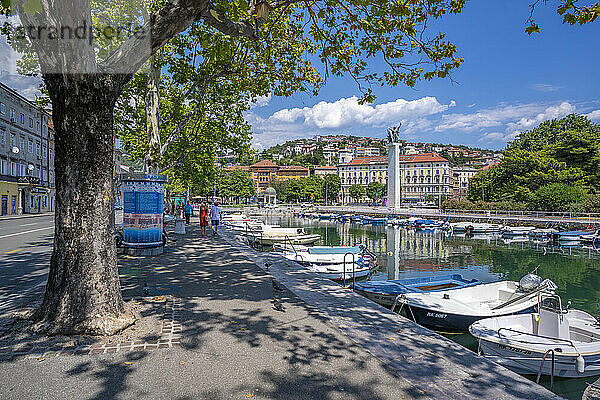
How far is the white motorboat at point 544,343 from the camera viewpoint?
7.32 meters

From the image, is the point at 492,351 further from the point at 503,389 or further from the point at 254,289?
the point at 254,289

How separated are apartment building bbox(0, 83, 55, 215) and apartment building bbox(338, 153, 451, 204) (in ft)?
318

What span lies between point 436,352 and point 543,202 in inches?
2081

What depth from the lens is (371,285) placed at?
40.3ft

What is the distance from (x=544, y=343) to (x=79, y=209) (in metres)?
8.72

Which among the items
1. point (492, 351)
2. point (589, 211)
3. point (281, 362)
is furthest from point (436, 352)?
point (589, 211)

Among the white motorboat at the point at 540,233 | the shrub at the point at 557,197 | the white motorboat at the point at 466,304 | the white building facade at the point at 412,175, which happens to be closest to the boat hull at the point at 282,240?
the white motorboat at the point at 466,304

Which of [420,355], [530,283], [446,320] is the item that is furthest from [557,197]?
[420,355]

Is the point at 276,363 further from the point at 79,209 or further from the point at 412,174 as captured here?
the point at 412,174

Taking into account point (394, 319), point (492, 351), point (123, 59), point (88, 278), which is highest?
point (123, 59)

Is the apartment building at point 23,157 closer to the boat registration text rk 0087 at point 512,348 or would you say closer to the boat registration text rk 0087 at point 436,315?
the boat registration text rk 0087 at point 436,315

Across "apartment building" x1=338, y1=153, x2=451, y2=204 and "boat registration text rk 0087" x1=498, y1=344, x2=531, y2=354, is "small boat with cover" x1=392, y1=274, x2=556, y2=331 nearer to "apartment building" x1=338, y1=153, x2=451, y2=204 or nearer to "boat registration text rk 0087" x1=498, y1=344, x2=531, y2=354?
"boat registration text rk 0087" x1=498, y1=344, x2=531, y2=354

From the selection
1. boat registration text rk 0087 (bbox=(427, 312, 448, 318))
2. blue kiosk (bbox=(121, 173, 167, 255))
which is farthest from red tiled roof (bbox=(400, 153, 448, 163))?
boat registration text rk 0087 (bbox=(427, 312, 448, 318))

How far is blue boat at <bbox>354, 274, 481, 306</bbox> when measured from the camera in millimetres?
11383
